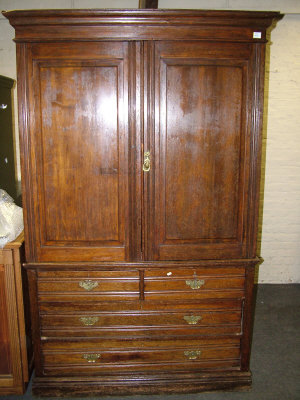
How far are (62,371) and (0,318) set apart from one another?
0.51 m

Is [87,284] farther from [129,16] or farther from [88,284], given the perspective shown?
[129,16]

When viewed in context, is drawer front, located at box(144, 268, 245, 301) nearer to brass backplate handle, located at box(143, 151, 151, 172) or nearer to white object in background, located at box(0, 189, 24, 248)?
brass backplate handle, located at box(143, 151, 151, 172)

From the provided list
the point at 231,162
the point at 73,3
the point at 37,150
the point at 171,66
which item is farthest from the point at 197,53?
the point at 73,3

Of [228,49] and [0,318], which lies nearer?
[228,49]

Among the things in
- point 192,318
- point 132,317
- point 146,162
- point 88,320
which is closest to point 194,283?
point 192,318

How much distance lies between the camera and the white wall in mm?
3088

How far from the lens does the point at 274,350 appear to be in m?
2.59

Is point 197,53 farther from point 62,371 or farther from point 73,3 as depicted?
point 62,371

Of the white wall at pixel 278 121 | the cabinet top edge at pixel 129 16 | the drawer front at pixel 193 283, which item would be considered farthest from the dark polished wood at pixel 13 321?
the white wall at pixel 278 121

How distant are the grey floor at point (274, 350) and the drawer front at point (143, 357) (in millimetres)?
183

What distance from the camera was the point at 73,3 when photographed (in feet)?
9.97

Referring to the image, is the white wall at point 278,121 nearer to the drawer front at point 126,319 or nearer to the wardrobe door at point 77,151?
the wardrobe door at point 77,151

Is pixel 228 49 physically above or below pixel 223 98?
above

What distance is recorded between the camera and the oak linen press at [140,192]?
1.87 meters
